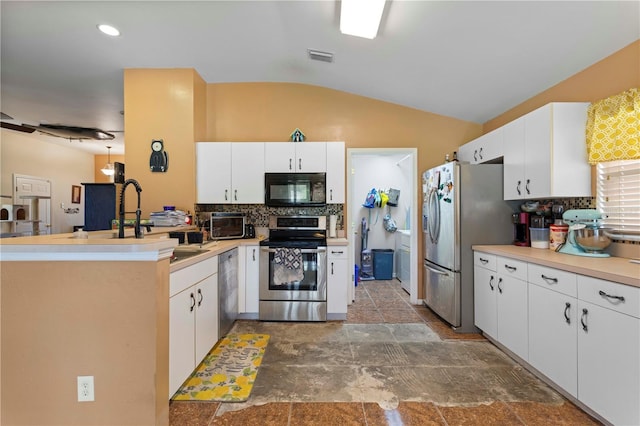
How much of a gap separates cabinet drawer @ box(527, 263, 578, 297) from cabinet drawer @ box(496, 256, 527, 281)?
6 cm

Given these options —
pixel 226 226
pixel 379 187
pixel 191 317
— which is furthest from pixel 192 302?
pixel 379 187

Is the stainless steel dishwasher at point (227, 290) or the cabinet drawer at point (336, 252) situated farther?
the cabinet drawer at point (336, 252)

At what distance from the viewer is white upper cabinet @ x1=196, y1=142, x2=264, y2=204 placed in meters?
3.44

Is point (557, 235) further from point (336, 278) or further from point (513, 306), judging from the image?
point (336, 278)

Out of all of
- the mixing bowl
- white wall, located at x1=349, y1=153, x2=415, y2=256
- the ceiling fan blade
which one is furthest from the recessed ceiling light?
the mixing bowl

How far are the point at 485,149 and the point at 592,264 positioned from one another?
66.3 inches

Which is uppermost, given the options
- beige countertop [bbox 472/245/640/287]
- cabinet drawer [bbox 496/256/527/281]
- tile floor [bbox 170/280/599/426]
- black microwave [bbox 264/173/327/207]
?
black microwave [bbox 264/173/327/207]

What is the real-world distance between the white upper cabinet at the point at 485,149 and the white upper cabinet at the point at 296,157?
1765mm

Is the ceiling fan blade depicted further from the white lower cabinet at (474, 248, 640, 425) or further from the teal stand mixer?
the teal stand mixer

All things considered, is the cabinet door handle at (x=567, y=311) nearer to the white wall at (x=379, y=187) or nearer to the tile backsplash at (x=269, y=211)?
the tile backsplash at (x=269, y=211)

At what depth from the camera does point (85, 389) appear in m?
1.40

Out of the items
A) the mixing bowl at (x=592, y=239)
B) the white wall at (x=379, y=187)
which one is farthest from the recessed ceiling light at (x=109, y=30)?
the mixing bowl at (x=592, y=239)

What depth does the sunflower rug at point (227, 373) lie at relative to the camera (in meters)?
1.90

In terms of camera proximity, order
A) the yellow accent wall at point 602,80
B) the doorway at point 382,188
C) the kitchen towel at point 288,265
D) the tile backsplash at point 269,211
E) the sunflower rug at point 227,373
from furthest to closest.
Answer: the doorway at point 382,188 → the tile backsplash at point 269,211 → the kitchen towel at point 288,265 → the yellow accent wall at point 602,80 → the sunflower rug at point 227,373
